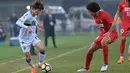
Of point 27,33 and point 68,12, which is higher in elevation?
point 27,33

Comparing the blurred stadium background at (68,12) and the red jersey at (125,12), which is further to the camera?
the blurred stadium background at (68,12)

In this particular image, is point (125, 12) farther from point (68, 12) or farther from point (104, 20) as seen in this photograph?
point (68, 12)

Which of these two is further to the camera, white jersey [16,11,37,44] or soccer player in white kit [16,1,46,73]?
white jersey [16,11,37,44]

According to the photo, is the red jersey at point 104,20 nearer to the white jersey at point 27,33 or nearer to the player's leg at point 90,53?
the player's leg at point 90,53

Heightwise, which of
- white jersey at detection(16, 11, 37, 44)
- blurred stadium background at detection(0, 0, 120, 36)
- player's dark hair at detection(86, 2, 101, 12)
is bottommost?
blurred stadium background at detection(0, 0, 120, 36)

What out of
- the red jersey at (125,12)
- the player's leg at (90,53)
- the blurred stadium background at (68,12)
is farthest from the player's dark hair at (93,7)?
the blurred stadium background at (68,12)

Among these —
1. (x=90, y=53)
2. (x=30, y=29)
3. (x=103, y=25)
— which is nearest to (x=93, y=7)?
(x=103, y=25)

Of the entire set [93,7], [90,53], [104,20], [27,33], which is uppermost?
[93,7]

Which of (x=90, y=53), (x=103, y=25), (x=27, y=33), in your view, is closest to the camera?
(x=103, y=25)

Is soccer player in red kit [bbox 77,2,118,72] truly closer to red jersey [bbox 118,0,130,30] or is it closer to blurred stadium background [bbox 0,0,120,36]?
red jersey [bbox 118,0,130,30]

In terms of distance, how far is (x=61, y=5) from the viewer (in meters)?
43.2

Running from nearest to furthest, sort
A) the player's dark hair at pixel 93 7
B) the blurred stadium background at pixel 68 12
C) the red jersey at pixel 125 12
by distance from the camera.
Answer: the player's dark hair at pixel 93 7, the red jersey at pixel 125 12, the blurred stadium background at pixel 68 12

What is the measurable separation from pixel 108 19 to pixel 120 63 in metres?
2.71

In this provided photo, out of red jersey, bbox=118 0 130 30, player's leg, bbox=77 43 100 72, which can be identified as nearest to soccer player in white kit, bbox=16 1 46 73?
player's leg, bbox=77 43 100 72
